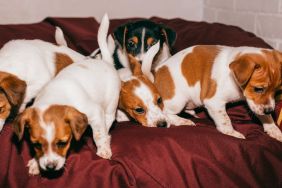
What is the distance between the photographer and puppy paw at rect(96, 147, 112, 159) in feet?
7.41

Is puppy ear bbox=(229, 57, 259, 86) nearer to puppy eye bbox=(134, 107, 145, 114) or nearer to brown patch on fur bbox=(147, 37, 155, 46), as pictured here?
puppy eye bbox=(134, 107, 145, 114)

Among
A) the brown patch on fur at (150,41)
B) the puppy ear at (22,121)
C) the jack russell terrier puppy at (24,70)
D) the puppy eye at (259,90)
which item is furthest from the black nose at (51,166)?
the brown patch on fur at (150,41)

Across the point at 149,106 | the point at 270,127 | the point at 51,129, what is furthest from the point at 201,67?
Result: the point at 51,129

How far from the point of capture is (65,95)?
7.40ft

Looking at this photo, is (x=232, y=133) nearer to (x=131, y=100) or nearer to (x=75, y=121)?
(x=131, y=100)

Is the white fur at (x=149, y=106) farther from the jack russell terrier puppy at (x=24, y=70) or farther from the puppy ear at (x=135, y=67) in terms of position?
the jack russell terrier puppy at (x=24, y=70)

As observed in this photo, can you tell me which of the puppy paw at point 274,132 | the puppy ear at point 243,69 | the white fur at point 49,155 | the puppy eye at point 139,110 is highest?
the puppy ear at point 243,69

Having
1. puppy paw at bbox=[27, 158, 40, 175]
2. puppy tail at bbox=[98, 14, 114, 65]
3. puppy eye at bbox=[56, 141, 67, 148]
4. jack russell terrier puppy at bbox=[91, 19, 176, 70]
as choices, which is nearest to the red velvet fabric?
puppy paw at bbox=[27, 158, 40, 175]

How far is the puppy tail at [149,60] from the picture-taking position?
2.85 metres

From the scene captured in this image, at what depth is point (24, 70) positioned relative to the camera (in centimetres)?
251

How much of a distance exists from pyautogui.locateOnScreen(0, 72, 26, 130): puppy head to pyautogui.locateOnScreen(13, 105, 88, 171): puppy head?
225mm

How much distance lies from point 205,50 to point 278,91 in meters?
0.59

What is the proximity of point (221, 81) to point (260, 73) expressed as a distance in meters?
0.30

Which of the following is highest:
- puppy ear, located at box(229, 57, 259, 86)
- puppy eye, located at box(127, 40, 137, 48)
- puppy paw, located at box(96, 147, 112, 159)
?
puppy ear, located at box(229, 57, 259, 86)
